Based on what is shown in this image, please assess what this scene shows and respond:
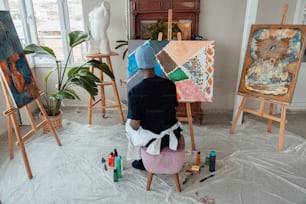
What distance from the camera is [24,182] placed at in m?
2.10

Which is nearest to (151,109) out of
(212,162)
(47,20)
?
(212,162)

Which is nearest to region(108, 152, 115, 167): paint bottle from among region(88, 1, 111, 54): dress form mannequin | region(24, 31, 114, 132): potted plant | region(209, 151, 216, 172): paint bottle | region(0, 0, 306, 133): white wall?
region(24, 31, 114, 132): potted plant

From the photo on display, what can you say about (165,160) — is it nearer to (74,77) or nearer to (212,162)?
(212,162)

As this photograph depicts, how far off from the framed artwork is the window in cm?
236

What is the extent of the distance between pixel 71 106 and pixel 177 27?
208 centimetres

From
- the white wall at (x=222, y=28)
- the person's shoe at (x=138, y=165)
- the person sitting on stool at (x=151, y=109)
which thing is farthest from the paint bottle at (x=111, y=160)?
the white wall at (x=222, y=28)

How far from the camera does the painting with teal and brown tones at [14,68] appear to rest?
6.65 feet

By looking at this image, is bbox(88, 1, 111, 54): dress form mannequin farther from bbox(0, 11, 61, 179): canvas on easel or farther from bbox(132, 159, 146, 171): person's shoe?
bbox(132, 159, 146, 171): person's shoe

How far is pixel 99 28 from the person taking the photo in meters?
2.94

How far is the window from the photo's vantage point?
10.9 ft

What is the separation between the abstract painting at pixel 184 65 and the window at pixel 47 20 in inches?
54.3

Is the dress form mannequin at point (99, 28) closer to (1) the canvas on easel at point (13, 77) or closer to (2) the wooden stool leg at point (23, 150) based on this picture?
(1) the canvas on easel at point (13, 77)

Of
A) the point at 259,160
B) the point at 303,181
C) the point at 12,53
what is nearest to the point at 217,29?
the point at 259,160

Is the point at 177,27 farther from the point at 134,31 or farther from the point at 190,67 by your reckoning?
the point at 190,67
